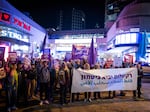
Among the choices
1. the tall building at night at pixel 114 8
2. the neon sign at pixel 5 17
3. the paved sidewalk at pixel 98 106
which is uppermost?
the tall building at night at pixel 114 8

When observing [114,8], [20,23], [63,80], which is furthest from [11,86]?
[114,8]

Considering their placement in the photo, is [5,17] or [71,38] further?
[71,38]

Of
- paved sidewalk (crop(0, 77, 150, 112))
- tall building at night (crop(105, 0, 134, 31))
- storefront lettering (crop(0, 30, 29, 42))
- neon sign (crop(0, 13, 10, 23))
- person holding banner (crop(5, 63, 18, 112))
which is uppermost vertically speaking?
tall building at night (crop(105, 0, 134, 31))

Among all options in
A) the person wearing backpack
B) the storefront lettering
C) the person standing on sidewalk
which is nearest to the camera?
the person standing on sidewalk

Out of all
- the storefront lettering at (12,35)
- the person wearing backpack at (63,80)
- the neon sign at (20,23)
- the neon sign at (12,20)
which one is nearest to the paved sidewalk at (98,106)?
the person wearing backpack at (63,80)

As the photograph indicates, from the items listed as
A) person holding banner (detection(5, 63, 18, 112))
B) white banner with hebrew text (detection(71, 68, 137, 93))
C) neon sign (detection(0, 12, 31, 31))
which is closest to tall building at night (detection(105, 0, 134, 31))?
neon sign (detection(0, 12, 31, 31))

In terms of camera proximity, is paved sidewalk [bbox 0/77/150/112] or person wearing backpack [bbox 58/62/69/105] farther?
person wearing backpack [bbox 58/62/69/105]

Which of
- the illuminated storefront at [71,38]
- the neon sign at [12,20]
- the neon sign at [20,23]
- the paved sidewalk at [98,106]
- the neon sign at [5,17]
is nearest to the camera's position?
the paved sidewalk at [98,106]

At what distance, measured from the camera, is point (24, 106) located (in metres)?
11.6

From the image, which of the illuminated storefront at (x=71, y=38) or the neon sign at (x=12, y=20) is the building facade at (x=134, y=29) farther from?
the illuminated storefront at (x=71, y=38)

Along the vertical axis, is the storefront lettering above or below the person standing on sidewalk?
above

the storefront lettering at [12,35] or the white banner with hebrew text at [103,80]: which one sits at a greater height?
the storefront lettering at [12,35]

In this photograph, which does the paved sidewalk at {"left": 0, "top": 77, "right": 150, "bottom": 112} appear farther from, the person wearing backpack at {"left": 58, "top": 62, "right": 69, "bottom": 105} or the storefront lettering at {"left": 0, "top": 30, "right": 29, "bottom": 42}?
the storefront lettering at {"left": 0, "top": 30, "right": 29, "bottom": 42}

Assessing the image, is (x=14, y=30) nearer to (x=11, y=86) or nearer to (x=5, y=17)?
(x=5, y=17)
